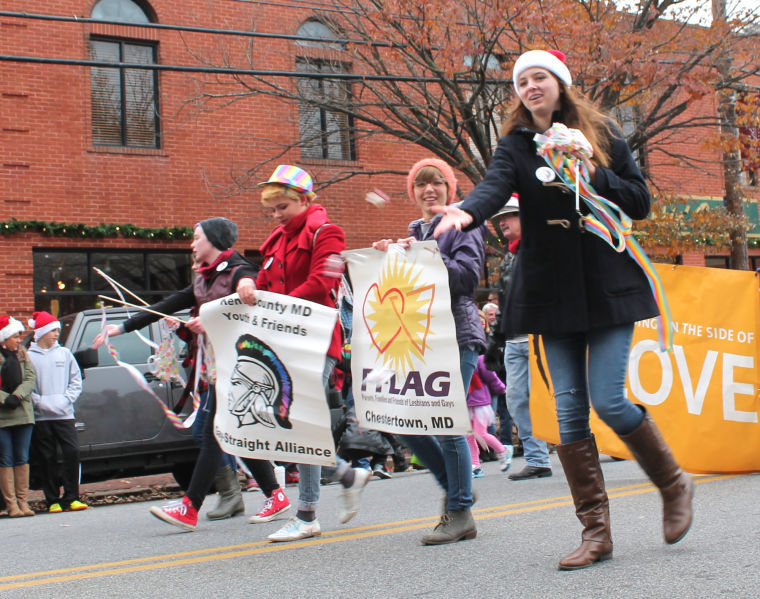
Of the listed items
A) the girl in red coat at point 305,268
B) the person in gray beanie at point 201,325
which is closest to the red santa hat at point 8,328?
the person in gray beanie at point 201,325

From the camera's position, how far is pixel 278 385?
536 centimetres

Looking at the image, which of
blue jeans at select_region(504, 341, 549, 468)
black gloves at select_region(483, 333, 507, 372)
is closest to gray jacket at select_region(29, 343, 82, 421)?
blue jeans at select_region(504, 341, 549, 468)

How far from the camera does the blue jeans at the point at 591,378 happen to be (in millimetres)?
3965

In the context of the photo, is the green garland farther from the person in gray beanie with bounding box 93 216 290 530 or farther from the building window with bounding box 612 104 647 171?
the person in gray beanie with bounding box 93 216 290 530

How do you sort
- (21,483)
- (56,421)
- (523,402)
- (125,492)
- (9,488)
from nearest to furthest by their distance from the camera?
1. (523,402)
2. (9,488)
3. (21,483)
4. (56,421)
5. (125,492)

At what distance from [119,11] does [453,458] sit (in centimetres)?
1395

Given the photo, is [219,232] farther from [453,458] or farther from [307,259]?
[453,458]

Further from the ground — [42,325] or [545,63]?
[545,63]

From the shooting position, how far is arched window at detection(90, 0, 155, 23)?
16.6 meters

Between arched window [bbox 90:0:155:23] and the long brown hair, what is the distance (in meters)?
Result: 13.7

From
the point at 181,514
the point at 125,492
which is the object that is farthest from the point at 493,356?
the point at 181,514

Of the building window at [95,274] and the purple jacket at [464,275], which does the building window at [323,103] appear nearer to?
the building window at [95,274]

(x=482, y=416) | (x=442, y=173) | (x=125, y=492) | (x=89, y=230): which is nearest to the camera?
(x=442, y=173)

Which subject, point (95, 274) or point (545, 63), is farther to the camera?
point (95, 274)
